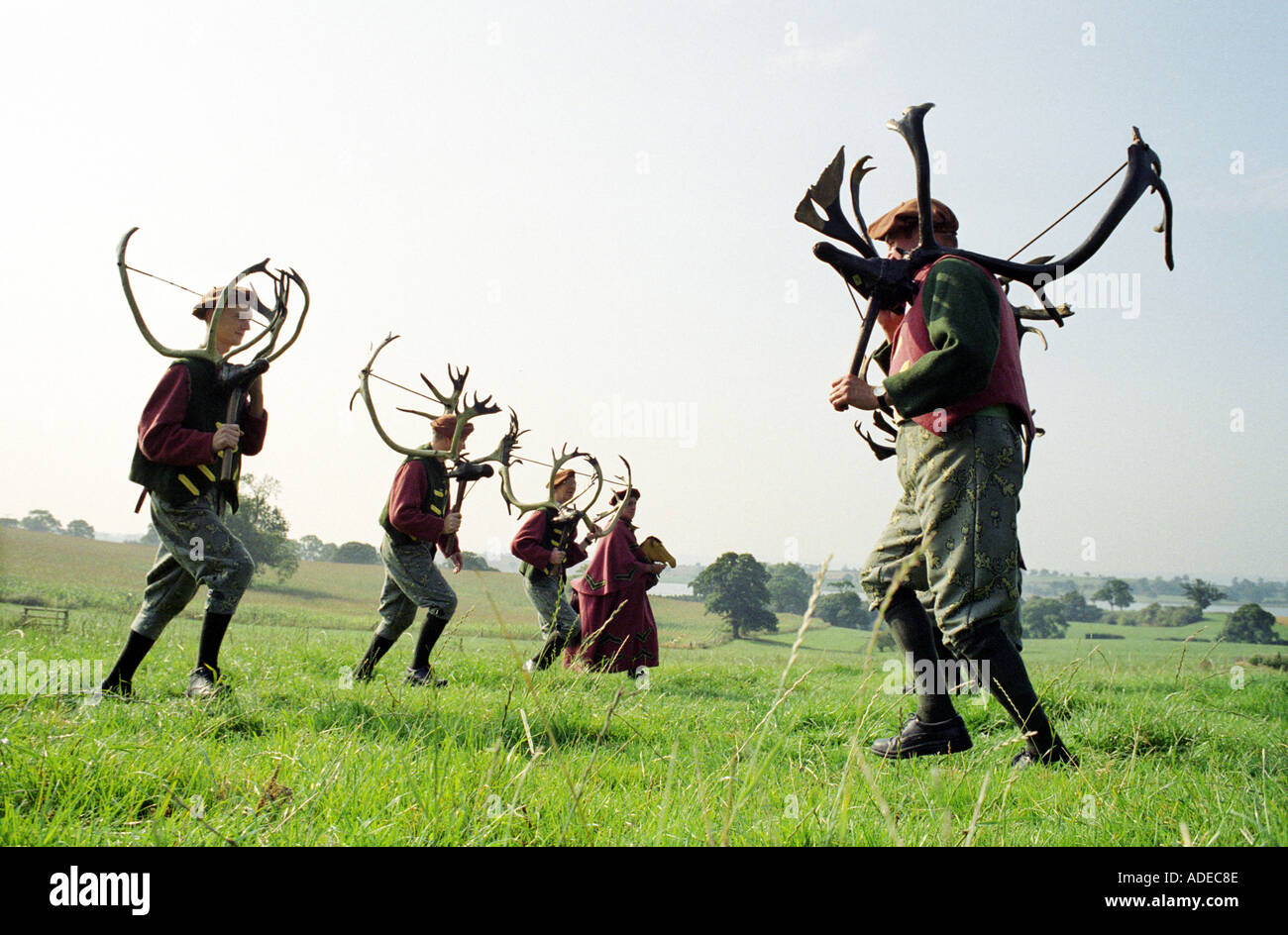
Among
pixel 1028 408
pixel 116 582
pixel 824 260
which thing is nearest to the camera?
pixel 1028 408

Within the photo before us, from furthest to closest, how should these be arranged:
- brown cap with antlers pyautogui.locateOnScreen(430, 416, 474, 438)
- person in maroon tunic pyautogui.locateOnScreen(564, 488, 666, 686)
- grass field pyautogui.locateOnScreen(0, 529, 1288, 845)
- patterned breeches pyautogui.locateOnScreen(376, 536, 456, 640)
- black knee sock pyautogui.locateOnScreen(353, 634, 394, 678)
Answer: person in maroon tunic pyautogui.locateOnScreen(564, 488, 666, 686)
brown cap with antlers pyautogui.locateOnScreen(430, 416, 474, 438)
patterned breeches pyautogui.locateOnScreen(376, 536, 456, 640)
black knee sock pyautogui.locateOnScreen(353, 634, 394, 678)
grass field pyautogui.locateOnScreen(0, 529, 1288, 845)

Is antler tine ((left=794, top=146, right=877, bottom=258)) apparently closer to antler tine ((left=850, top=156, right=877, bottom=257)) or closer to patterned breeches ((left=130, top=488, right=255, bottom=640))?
antler tine ((left=850, top=156, right=877, bottom=257))

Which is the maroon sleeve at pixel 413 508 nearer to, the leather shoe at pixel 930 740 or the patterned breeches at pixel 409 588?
the patterned breeches at pixel 409 588

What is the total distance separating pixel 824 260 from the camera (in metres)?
3.39

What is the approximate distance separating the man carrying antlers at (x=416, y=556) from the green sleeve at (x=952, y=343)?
444 centimetres

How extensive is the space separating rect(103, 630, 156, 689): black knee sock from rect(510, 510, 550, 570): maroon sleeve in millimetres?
4329

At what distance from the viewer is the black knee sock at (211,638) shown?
13.9 feet

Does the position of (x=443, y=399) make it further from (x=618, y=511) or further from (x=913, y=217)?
(x=913, y=217)

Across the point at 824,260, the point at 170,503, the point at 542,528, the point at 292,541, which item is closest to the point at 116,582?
the point at 292,541

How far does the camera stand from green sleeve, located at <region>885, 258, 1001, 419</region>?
2842 millimetres

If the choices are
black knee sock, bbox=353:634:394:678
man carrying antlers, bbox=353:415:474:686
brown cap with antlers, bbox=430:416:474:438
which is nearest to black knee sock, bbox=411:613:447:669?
man carrying antlers, bbox=353:415:474:686

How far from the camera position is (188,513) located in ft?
13.9
